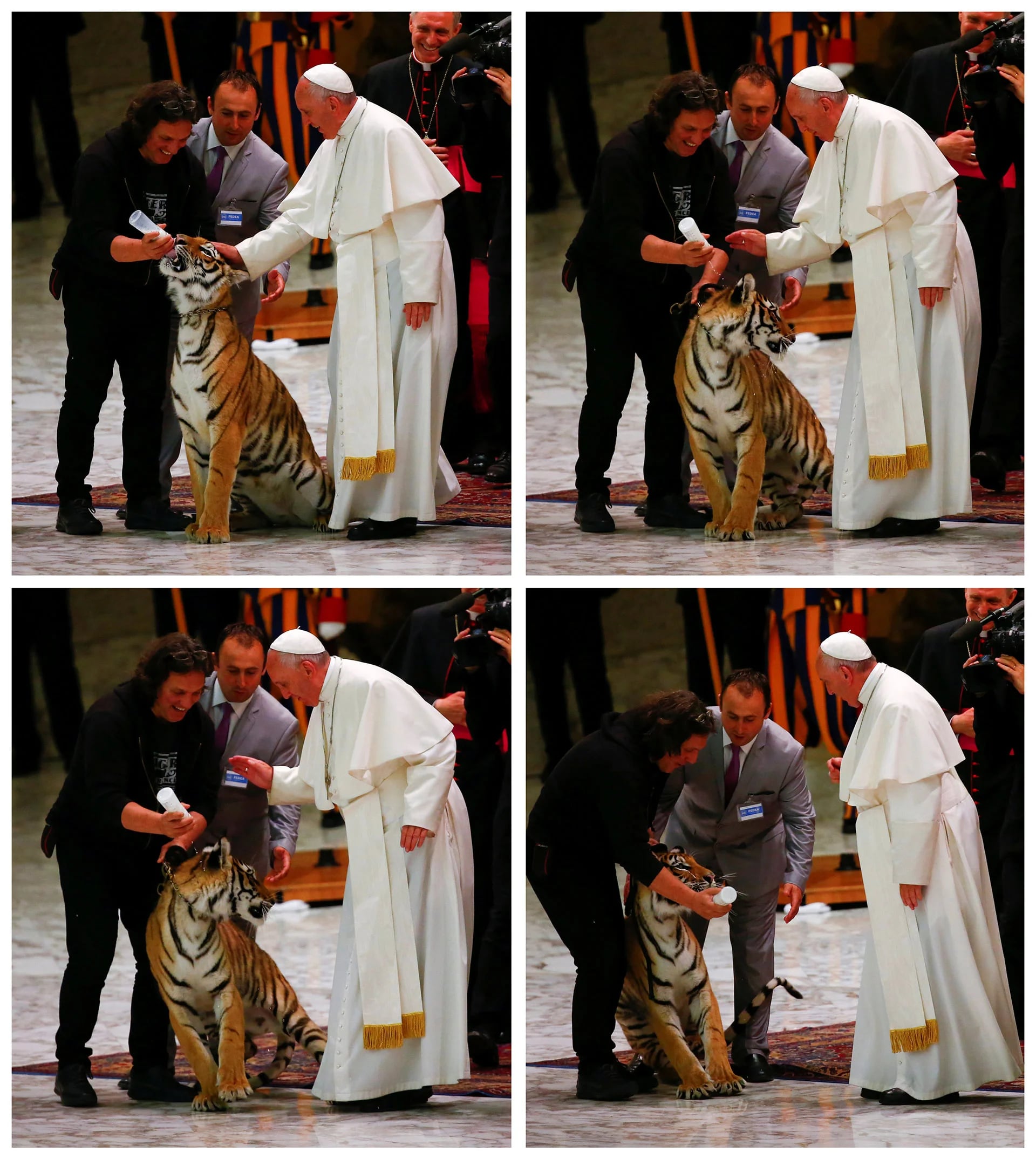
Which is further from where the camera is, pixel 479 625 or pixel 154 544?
pixel 154 544

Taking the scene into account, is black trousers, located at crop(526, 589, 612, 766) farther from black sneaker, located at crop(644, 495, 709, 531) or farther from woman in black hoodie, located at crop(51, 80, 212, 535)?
woman in black hoodie, located at crop(51, 80, 212, 535)

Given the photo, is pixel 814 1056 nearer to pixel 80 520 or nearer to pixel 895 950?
pixel 895 950

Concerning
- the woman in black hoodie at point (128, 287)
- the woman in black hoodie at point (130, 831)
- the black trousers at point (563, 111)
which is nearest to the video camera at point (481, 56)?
the woman in black hoodie at point (128, 287)

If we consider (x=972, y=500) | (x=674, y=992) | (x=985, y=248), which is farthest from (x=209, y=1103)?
(x=985, y=248)

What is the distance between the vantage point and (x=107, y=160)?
802cm

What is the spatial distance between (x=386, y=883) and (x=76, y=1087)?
1270mm

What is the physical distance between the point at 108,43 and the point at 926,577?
19.3 feet

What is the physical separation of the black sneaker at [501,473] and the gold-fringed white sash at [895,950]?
8.53 ft

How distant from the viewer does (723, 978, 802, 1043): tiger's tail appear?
778 centimetres

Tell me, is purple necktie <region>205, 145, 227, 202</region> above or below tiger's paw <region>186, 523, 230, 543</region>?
above

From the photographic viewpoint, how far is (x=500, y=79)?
8.48 m

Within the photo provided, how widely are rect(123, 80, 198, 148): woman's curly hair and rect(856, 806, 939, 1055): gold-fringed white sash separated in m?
3.46

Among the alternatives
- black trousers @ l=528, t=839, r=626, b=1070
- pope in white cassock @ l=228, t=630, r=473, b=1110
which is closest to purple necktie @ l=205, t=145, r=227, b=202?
pope in white cassock @ l=228, t=630, r=473, b=1110

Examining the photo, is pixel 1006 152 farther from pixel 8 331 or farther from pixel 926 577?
pixel 8 331
